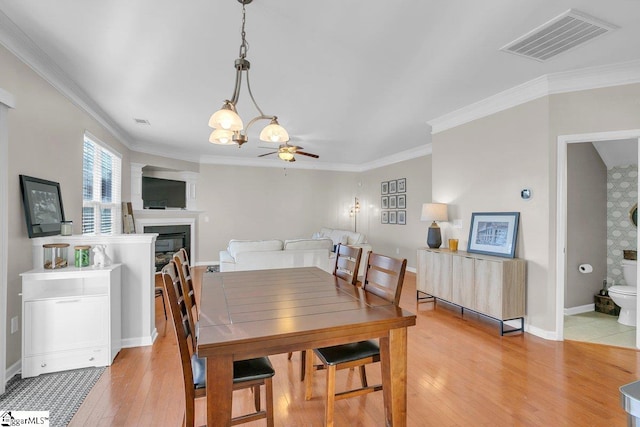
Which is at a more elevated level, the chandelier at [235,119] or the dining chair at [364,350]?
the chandelier at [235,119]

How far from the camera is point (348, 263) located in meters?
2.53

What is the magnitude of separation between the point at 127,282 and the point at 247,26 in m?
2.50

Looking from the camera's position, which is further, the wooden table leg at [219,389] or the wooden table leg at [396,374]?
the wooden table leg at [396,374]

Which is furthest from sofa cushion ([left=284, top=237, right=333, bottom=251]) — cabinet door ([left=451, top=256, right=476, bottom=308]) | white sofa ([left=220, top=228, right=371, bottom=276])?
cabinet door ([left=451, top=256, right=476, bottom=308])

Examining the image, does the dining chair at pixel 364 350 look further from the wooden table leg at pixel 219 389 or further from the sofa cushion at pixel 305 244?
the sofa cushion at pixel 305 244

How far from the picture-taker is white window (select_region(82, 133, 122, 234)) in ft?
13.1

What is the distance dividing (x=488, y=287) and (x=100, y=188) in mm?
5297

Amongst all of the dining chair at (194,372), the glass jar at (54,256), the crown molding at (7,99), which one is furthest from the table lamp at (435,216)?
the crown molding at (7,99)

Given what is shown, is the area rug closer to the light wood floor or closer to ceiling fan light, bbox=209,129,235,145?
the light wood floor

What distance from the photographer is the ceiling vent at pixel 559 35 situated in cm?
223

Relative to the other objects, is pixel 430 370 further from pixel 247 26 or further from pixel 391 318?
pixel 247 26

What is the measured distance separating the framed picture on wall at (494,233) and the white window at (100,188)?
4.90m

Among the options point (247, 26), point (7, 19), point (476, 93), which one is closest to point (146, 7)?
point (247, 26)

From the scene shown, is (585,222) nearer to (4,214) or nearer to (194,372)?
(194,372)
